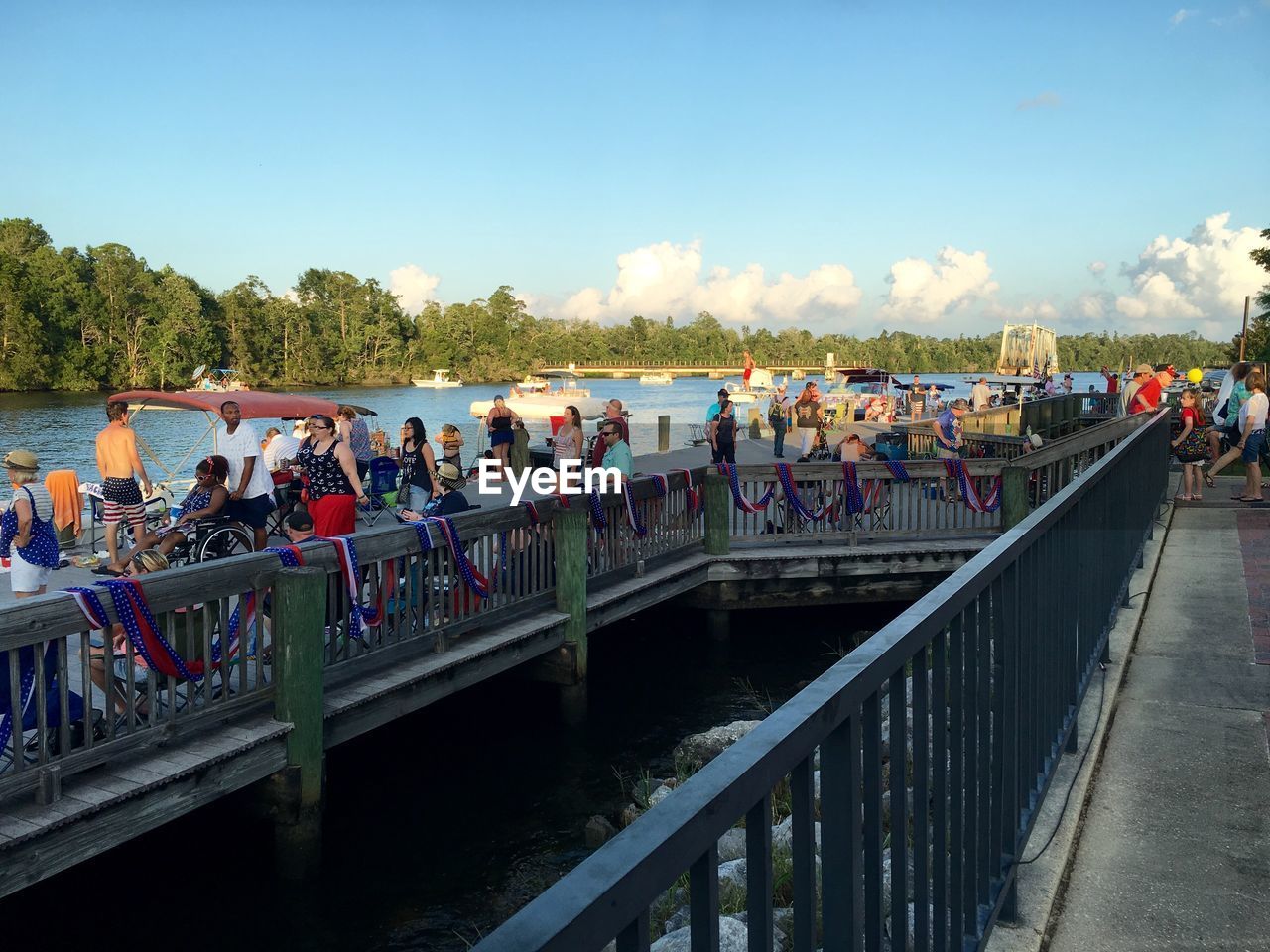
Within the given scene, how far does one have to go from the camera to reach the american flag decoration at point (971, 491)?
1341 centimetres

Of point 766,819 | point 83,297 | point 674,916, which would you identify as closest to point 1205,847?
point 674,916

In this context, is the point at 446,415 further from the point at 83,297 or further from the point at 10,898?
the point at 10,898

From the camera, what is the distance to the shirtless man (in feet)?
42.4

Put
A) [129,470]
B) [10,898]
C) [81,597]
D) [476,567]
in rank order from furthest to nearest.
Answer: [129,470]
[476,567]
[10,898]
[81,597]

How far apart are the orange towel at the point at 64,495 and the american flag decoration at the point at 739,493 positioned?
8.23 meters

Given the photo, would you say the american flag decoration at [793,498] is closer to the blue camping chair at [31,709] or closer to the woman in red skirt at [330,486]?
the woman in red skirt at [330,486]

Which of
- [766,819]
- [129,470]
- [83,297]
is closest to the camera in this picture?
[766,819]

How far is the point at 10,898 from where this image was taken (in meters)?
7.11

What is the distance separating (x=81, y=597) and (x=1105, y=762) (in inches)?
197

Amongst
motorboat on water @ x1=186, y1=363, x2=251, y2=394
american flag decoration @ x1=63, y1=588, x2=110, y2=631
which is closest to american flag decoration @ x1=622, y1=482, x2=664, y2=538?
american flag decoration @ x1=63, y1=588, x2=110, y2=631

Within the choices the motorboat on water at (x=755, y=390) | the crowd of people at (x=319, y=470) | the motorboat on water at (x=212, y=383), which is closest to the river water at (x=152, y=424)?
the motorboat on water at (x=212, y=383)

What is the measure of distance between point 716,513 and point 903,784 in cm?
1043

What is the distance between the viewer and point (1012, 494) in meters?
13.6

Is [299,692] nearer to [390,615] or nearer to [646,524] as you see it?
[390,615]
